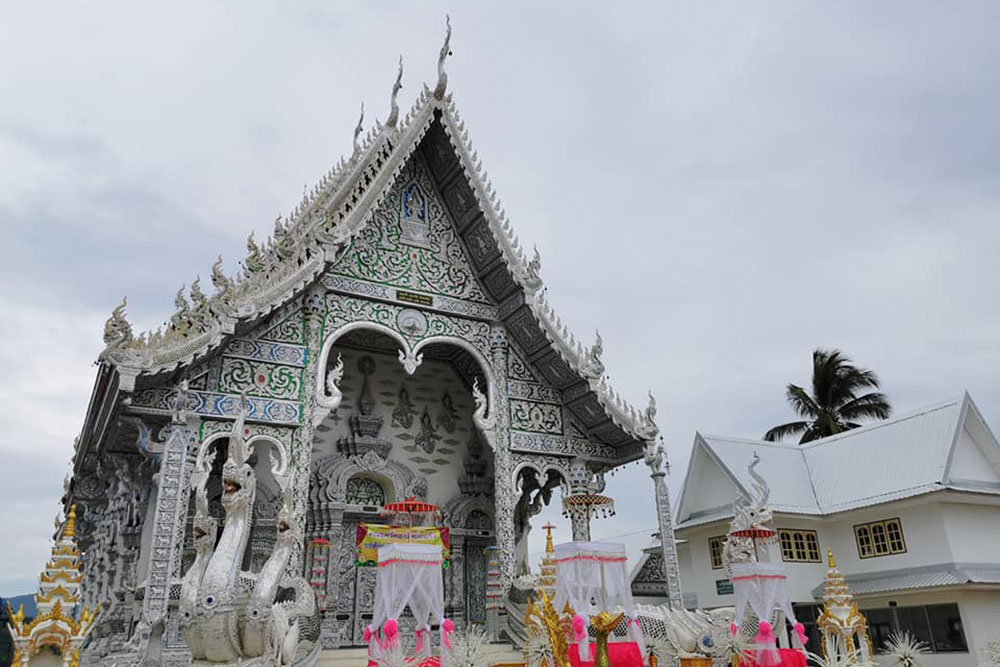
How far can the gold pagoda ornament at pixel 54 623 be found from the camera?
4.86 m

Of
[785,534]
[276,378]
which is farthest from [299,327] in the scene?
[785,534]

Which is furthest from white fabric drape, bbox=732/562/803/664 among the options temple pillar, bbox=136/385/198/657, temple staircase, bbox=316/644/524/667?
temple pillar, bbox=136/385/198/657

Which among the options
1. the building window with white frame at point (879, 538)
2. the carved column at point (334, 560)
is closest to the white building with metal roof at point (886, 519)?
the building window with white frame at point (879, 538)

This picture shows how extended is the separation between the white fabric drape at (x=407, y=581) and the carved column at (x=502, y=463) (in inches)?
87.4

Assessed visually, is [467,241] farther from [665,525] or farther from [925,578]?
[925,578]

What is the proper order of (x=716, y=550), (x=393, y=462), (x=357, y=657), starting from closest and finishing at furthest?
1. (x=357, y=657)
2. (x=393, y=462)
3. (x=716, y=550)

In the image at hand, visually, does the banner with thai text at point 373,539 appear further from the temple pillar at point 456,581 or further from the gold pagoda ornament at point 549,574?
the gold pagoda ornament at point 549,574

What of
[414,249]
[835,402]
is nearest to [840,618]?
[414,249]

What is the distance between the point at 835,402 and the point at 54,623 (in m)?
23.9

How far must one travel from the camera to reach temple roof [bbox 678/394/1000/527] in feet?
44.4

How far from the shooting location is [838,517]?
14.3m

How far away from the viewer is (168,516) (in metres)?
7.77

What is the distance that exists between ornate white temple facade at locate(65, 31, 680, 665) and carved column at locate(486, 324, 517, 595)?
0.03 m

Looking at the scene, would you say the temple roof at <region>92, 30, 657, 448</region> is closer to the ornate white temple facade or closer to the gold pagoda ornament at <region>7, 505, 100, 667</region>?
the ornate white temple facade
